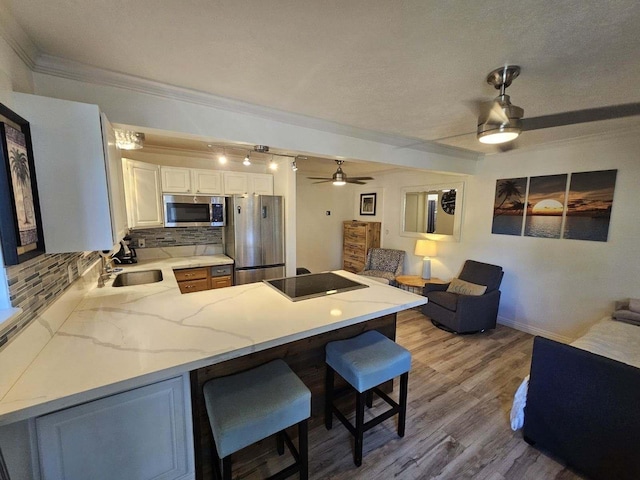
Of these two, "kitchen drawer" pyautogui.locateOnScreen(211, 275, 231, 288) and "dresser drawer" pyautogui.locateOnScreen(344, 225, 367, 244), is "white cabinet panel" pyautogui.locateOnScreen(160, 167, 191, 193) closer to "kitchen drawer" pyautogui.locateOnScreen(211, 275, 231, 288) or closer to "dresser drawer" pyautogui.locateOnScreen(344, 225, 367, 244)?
"kitchen drawer" pyautogui.locateOnScreen(211, 275, 231, 288)

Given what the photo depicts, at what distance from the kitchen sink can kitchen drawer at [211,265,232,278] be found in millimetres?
702

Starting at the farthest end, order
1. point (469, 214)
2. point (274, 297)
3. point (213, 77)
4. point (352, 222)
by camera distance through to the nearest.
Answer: point (352, 222) → point (469, 214) → point (274, 297) → point (213, 77)

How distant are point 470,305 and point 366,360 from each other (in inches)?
91.2

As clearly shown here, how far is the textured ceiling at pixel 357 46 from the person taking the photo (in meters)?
1.02

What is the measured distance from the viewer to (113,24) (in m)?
1.12

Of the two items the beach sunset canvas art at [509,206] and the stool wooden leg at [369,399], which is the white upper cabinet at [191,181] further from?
the beach sunset canvas art at [509,206]

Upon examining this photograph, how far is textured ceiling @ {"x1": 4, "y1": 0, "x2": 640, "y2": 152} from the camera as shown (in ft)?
3.36

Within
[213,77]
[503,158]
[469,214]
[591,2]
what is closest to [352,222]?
[469,214]

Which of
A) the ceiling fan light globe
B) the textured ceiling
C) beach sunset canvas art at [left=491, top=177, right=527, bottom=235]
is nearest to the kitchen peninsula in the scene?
the ceiling fan light globe

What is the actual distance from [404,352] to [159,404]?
1418mm

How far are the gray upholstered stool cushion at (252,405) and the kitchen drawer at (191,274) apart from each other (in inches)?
88.1

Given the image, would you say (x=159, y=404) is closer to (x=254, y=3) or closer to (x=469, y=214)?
(x=254, y=3)

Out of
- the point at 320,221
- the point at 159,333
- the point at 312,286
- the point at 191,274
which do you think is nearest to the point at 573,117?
the point at 312,286

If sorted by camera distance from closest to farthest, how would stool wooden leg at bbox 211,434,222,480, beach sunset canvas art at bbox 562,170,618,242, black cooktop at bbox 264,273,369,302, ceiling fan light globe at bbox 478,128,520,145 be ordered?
stool wooden leg at bbox 211,434,222,480 → ceiling fan light globe at bbox 478,128,520,145 → black cooktop at bbox 264,273,369,302 → beach sunset canvas art at bbox 562,170,618,242
